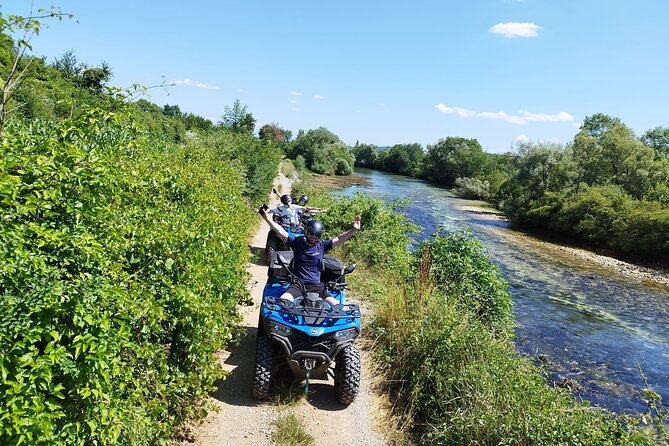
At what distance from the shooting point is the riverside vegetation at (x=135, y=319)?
2090 mm

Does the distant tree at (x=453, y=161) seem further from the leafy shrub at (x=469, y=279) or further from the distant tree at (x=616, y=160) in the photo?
the leafy shrub at (x=469, y=279)

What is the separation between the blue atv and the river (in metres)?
4.20

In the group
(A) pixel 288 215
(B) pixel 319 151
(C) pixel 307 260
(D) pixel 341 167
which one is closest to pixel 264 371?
(C) pixel 307 260

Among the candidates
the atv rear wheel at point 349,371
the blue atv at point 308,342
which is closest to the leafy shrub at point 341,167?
the blue atv at point 308,342

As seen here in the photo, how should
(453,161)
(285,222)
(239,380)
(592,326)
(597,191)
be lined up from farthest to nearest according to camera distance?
(453,161)
(597,191)
(592,326)
(285,222)
(239,380)

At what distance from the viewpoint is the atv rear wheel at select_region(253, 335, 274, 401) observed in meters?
4.64

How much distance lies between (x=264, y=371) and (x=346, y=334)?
995 mm

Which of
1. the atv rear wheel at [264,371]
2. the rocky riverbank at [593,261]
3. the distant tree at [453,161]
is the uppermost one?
the distant tree at [453,161]

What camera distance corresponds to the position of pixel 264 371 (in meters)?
4.65

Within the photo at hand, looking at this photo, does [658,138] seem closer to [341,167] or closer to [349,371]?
[341,167]

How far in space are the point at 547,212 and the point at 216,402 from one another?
1192 inches

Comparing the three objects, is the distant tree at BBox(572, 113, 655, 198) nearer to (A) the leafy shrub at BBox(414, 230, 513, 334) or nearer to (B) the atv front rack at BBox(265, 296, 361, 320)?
(A) the leafy shrub at BBox(414, 230, 513, 334)

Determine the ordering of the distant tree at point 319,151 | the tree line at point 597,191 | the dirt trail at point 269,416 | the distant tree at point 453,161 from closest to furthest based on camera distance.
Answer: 1. the dirt trail at point 269,416
2. the tree line at point 597,191
3. the distant tree at point 319,151
4. the distant tree at point 453,161

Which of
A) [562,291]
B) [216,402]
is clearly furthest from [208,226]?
[562,291]
